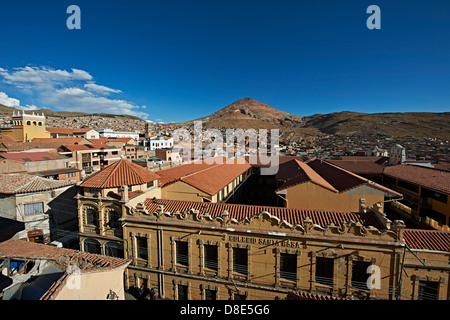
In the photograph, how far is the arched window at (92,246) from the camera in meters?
19.7

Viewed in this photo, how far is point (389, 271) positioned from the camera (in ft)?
43.0

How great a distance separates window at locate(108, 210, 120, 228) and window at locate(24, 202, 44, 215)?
10989 millimetres

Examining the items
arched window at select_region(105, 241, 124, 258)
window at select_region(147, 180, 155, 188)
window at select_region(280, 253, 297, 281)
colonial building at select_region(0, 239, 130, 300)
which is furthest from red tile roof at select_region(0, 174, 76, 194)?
window at select_region(280, 253, 297, 281)

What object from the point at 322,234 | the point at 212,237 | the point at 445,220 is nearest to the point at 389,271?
the point at 322,234

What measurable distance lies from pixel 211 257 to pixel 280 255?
207 inches

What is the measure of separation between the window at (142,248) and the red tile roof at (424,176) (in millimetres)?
30081

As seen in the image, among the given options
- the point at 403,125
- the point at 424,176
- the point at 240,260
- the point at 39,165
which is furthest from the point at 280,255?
the point at 403,125

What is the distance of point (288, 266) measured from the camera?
14.7 m

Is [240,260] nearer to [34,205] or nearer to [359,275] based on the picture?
[359,275]

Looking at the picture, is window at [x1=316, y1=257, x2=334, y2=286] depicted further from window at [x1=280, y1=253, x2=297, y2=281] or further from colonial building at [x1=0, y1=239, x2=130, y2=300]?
colonial building at [x1=0, y1=239, x2=130, y2=300]

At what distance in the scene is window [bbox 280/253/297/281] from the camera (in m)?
14.6
